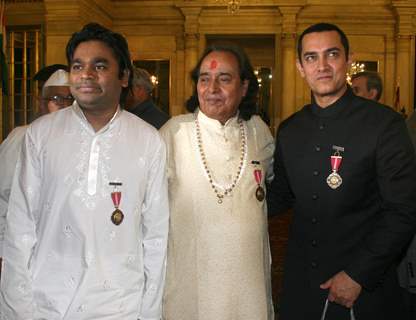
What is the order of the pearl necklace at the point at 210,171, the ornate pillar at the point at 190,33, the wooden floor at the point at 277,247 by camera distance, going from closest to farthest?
the pearl necklace at the point at 210,171, the wooden floor at the point at 277,247, the ornate pillar at the point at 190,33

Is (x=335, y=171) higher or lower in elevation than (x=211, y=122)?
lower

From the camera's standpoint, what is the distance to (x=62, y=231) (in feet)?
7.21

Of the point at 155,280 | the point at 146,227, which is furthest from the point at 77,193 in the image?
the point at 155,280

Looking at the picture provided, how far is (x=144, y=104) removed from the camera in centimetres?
572

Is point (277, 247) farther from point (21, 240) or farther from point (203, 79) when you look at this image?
point (21, 240)

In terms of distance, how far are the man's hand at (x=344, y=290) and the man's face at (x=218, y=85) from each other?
0.94m

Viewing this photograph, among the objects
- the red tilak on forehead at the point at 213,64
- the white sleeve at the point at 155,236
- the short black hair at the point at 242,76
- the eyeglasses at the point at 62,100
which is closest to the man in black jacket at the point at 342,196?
the short black hair at the point at 242,76

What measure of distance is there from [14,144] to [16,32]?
39.9 ft

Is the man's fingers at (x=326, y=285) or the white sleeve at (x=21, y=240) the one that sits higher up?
the white sleeve at (x=21, y=240)

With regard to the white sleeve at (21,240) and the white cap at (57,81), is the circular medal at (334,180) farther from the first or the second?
the white cap at (57,81)

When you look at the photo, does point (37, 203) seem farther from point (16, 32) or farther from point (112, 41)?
point (16, 32)

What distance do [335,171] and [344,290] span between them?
1.75ft

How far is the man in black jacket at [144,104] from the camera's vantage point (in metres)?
5.61

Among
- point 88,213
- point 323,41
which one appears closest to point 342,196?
point 323,41
